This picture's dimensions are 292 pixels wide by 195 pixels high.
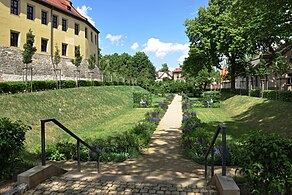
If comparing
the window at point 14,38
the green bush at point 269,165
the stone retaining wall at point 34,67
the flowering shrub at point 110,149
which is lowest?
the flowering shrub at point 110,149

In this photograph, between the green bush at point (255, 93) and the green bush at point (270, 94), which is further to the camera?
the green bush at point (255, 93)

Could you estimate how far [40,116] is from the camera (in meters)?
14.0

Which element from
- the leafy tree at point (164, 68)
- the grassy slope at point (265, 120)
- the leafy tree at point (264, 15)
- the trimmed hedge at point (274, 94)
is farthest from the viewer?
the leafy tree at point (164, 68)

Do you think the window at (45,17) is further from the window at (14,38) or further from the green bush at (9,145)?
the green bush at (9,145)

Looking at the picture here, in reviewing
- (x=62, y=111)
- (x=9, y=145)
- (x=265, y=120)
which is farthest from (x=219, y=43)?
(x=9, y=145)

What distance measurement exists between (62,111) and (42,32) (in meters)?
18.1

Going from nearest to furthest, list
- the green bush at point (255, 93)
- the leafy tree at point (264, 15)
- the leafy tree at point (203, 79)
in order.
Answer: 1. the leafy tree at point (264, 15)
2. the green bush at point (255, 93)
3. the leafy tree at point (203, 79)

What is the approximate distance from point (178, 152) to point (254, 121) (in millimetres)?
9762

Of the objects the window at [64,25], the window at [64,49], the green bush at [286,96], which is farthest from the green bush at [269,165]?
the window at [64,25]

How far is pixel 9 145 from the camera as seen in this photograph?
4.34 m

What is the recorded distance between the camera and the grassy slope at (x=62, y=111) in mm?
12477

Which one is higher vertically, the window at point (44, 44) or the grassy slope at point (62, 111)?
the window at point (44, 44)

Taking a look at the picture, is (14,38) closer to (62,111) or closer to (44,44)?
(44,44)

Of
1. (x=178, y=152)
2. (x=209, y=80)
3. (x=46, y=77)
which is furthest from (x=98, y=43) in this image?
(x=178, y=152)
